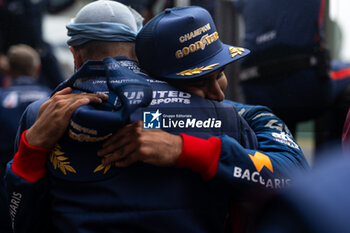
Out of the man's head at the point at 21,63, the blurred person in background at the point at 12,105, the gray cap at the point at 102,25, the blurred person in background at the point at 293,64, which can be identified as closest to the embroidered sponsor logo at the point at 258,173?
the gray cap at the point at 102,25

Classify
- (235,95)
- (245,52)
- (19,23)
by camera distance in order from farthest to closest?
(19,23), (235,95), (245,52)

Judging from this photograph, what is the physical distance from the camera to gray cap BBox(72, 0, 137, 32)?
5.13 feet

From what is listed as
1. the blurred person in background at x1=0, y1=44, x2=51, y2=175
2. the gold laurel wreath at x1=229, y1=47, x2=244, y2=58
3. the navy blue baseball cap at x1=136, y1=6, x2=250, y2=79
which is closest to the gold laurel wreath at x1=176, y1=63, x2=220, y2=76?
the navy blue baseball cap at x1=136, y1=6, x2=250, y2=79

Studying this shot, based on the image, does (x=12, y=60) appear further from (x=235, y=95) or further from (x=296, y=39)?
(x=296, y=39)

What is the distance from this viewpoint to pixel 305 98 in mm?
2529

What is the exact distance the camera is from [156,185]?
1322 millimetres

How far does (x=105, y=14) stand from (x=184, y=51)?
33 centimetres

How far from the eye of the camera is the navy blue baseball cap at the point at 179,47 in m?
1.41

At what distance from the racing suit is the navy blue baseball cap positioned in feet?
Result: 0.24

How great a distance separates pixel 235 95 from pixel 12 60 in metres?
2.23

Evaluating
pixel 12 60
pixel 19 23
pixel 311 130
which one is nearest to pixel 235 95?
pixel 311 130

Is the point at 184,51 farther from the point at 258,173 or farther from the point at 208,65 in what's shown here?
the point at 258,173

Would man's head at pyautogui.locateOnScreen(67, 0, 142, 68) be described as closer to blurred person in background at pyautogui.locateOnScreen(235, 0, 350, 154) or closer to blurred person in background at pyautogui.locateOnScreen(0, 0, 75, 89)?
blurred person in background at pyautogui.locateOnScreen(235, 0, 350, 154)

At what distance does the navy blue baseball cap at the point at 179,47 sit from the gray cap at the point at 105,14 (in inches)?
5.6
